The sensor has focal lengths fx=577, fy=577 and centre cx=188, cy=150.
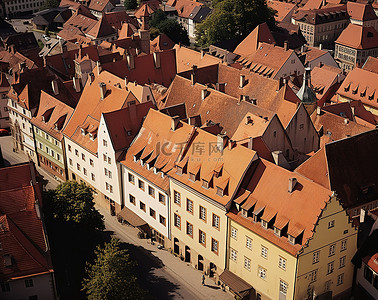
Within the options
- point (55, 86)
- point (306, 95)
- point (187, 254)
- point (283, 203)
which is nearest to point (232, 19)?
point (306, 95)

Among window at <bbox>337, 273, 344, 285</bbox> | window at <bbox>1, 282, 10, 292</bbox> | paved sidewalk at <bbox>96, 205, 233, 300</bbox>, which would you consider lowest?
paved sidewalk at <bbox>96, 205, 233, 300</bbox>

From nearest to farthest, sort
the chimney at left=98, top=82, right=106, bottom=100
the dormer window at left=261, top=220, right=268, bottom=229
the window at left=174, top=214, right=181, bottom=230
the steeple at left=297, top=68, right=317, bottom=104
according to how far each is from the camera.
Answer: the dormer window at left=261, top=220, right=268, bottom=229 → the window at left=174, top=214, right=181, bottom=230 → the chimney at left=98, top=82, right=106, bottom=100 → the steeple at left=297, top=68, right=317, bottom=104

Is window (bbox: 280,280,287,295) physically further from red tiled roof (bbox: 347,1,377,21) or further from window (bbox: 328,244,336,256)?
red tiled roof (bbox: 347,1,377,21)

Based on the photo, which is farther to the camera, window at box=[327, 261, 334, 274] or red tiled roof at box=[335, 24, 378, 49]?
red tiled roof at box=[335, 24, 378, 49]

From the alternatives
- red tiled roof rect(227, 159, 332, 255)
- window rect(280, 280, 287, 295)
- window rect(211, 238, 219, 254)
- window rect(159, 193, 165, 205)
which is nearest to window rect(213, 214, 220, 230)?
window rect(211, 238, 219, 254)

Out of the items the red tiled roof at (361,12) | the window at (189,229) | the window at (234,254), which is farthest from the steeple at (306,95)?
the red tiled roof at (361,12)
